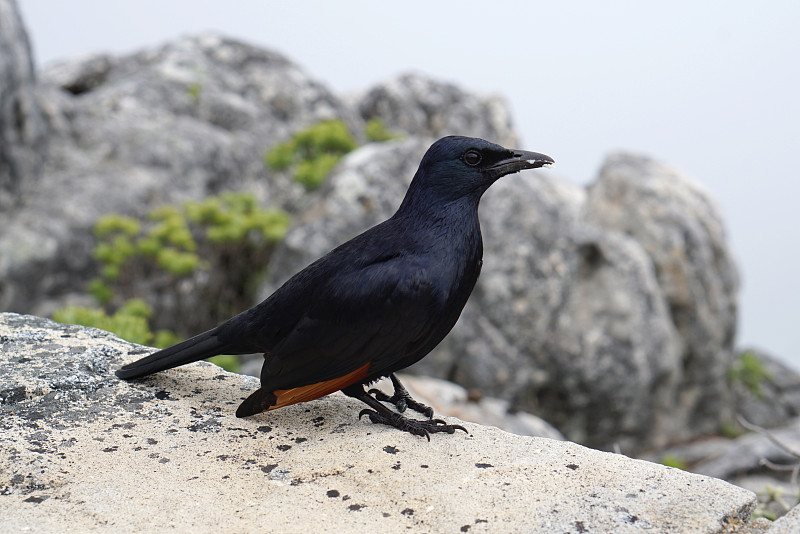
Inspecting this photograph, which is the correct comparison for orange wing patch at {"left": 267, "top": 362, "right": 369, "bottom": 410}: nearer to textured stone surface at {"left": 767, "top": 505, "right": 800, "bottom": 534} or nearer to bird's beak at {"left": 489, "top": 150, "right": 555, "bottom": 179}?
bird's beak at {"left": 489, "top": 150, "right": 555, "bottom": 179}

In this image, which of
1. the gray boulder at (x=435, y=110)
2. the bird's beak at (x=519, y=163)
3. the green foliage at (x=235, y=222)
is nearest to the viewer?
the bird's beak at (x=519, y=163)

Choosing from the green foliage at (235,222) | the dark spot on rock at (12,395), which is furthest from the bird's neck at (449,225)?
the green foliage at (235,222)


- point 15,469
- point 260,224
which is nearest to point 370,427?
point 15,469

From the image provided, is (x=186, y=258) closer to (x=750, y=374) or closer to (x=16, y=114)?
(x=16, y=114)

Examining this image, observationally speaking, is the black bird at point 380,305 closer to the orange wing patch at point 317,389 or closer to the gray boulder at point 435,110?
the orange wing patch at point 317,389

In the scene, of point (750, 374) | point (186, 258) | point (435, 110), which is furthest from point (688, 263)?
point (435, 110)

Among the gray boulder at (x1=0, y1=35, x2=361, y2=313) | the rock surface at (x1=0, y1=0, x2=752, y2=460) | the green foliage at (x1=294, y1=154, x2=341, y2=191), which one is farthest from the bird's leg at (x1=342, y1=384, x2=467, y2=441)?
the green foliage at (x1=294, y1=154, x2=341, y2=191)

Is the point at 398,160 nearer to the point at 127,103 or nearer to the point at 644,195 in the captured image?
the point at 644,195

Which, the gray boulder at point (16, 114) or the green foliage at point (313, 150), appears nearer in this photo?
the gray boulder at point (16, 114)
